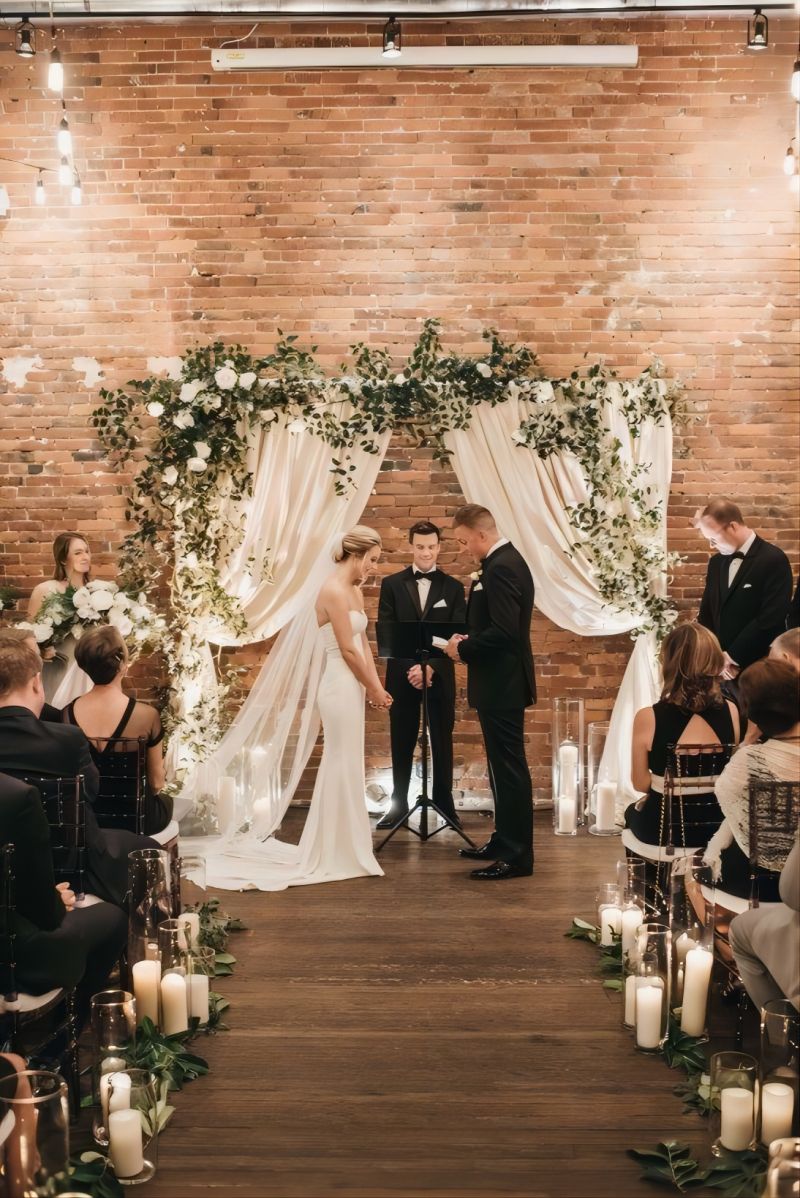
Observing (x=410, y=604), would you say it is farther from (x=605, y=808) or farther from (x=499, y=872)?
(x=499, y=872)

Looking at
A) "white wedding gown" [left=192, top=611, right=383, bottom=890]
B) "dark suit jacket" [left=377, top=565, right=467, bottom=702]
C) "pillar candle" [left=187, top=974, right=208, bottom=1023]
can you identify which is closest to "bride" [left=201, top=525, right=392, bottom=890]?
"white wedding gown" [left=192, top=611, right=383, bottom=890]

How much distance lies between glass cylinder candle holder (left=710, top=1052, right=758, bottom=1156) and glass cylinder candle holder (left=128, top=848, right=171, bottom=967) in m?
1.80

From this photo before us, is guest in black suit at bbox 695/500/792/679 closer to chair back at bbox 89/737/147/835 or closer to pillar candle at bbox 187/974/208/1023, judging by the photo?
chair back at bbox 89/737/147/835

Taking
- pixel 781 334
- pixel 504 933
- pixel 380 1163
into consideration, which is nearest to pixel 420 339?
pixel 781 334

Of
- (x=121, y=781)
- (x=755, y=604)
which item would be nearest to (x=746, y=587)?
(x=755, y=604)

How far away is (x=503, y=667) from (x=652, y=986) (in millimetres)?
2158

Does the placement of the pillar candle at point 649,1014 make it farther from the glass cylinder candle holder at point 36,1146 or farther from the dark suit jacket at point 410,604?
the dark suit jacket at point 410,604

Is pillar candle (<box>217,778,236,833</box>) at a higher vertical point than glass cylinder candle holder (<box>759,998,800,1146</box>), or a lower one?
lower

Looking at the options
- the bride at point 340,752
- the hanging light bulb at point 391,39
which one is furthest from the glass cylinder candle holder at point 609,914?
the hanging light bulb at point 391,39

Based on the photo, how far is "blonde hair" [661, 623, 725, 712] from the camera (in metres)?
4.39

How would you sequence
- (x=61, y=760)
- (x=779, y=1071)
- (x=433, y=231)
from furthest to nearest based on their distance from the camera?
(x=433, y=231)
(x=61, y=760)
(x=779, y=1071)

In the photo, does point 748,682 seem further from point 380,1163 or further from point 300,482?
point 300,482

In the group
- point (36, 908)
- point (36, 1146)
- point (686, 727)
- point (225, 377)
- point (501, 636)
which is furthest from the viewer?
point (225, 377)

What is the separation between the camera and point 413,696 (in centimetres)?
698
